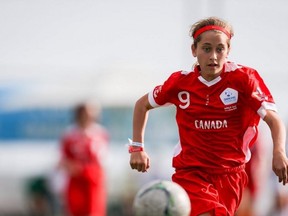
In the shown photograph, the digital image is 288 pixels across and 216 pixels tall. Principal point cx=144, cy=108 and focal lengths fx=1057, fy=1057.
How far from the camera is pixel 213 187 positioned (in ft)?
29.0

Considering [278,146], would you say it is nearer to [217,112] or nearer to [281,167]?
[281,167]

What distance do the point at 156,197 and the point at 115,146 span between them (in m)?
20.1

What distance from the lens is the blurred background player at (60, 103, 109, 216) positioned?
17.0 m

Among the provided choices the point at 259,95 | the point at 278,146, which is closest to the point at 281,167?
the point at 278,146

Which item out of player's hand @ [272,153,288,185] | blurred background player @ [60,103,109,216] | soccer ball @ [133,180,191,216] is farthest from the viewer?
blurred background player @ [60,103,109,216]

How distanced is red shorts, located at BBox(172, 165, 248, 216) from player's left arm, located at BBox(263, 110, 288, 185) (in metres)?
0.60

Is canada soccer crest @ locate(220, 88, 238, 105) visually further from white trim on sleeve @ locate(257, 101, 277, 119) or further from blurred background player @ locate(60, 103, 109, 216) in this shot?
blurred background player @ locate(60, 103, 109, 216)

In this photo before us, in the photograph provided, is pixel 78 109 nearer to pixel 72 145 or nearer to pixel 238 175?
pixel 72 145

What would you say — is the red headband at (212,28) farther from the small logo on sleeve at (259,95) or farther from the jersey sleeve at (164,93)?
the small logo on sleeve at (259,95)

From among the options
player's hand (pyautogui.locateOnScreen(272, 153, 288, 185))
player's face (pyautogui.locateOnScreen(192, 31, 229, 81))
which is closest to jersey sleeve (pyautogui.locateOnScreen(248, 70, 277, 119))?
player's face (pyautogui.locateOnScreen(192, 31, 229, 81))

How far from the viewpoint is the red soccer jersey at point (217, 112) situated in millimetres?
8750

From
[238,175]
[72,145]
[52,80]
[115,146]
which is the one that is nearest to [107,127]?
[115,146]

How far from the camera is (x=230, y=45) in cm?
886

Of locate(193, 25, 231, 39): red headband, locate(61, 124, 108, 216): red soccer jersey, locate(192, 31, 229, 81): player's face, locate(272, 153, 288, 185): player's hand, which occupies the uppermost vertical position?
locate(193, 25, 231, 39): red headband
